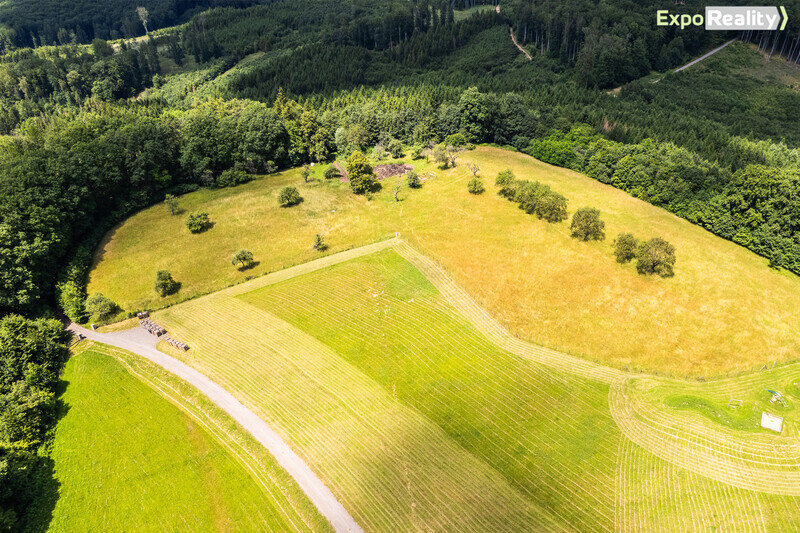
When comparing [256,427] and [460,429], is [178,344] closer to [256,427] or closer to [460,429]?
[256,427]

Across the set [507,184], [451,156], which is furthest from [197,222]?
[507,184]

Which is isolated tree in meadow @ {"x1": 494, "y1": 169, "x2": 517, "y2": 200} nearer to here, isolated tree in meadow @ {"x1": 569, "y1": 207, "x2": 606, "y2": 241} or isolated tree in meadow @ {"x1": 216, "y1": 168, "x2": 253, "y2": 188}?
isolated tree in meadow @ {"x1": 569, "y1": 207, "x2": 606, "y2": 241}

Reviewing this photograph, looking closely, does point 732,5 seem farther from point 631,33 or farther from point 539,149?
point 539,149

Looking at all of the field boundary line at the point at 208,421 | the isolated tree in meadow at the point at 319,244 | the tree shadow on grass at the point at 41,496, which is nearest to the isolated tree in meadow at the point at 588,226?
the isolated tree in meadow at the point at 319,244

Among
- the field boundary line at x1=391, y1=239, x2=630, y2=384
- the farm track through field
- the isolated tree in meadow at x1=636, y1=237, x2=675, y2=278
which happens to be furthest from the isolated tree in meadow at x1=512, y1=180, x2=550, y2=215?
the farm track through field

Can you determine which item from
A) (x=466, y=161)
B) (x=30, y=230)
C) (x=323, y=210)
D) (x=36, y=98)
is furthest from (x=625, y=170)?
(x=36, y=98)
